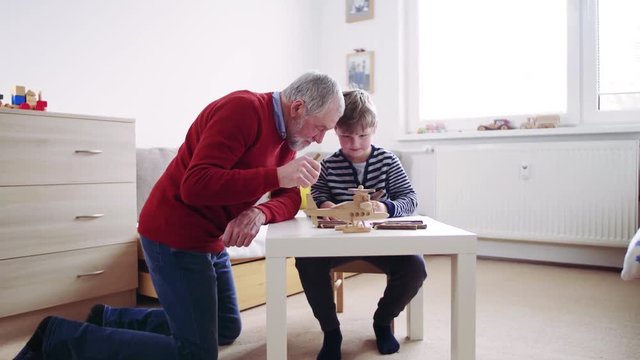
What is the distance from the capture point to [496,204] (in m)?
3.23

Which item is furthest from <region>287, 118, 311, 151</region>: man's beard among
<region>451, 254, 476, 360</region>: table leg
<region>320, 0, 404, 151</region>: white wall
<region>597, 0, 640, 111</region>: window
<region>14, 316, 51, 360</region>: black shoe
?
<region>597, 0, 640, 111</region>: window

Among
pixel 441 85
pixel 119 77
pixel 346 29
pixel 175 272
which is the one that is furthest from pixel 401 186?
pixel 346 29

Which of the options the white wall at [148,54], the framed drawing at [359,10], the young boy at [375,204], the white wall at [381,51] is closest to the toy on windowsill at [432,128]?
the white wall at [381,51]

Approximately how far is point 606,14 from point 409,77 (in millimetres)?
1308

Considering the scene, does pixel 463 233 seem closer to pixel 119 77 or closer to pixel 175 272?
pixel 175 272

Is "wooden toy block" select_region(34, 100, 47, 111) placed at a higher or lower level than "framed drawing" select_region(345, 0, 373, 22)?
lower

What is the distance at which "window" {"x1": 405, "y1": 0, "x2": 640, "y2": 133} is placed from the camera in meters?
3.05

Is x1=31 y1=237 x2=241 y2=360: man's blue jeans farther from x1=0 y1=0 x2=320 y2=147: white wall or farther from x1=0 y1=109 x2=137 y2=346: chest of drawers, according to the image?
x1=0 y1=0 x2=320 y2=147: white wall

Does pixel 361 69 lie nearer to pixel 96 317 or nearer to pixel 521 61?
pixel 521 61

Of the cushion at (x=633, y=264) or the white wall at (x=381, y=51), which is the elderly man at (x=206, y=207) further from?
the white wall at (x=381, y=51)

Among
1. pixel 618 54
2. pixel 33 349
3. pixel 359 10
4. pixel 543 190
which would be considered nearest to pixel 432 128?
pixel 543 190

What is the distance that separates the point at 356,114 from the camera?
1.64m

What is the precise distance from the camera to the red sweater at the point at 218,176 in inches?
48.3

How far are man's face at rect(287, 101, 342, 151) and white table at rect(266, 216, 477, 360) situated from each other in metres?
0.35
